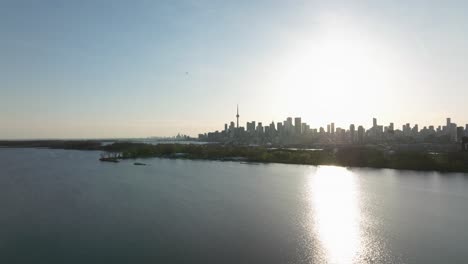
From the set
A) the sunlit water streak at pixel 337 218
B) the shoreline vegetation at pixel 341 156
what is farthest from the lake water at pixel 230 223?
the shoreline vegetation at pixel 341 156

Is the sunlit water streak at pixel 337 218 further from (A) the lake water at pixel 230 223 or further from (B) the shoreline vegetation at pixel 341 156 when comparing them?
(B) the shoreline vegetation at pixel 341 156

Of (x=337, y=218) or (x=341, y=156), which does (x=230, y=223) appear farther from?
(x=341, y=156)

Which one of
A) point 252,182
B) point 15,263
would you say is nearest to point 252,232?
point 15,263

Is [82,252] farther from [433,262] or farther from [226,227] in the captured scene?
[433,262]

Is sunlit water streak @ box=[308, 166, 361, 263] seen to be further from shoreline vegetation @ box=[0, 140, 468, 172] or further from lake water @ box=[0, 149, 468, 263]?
shoreline vegetation @ box=[0, 140, 468, 172]

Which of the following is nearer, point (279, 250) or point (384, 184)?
point (279, 250)

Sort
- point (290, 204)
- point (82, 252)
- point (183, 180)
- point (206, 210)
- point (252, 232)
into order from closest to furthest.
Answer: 1. point (82, 252)
2. point (252, 232)
3. point (206, 210)
4. point (290, 204)
5. point (183, 180)

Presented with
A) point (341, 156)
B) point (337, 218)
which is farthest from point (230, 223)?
point (341, 156)
